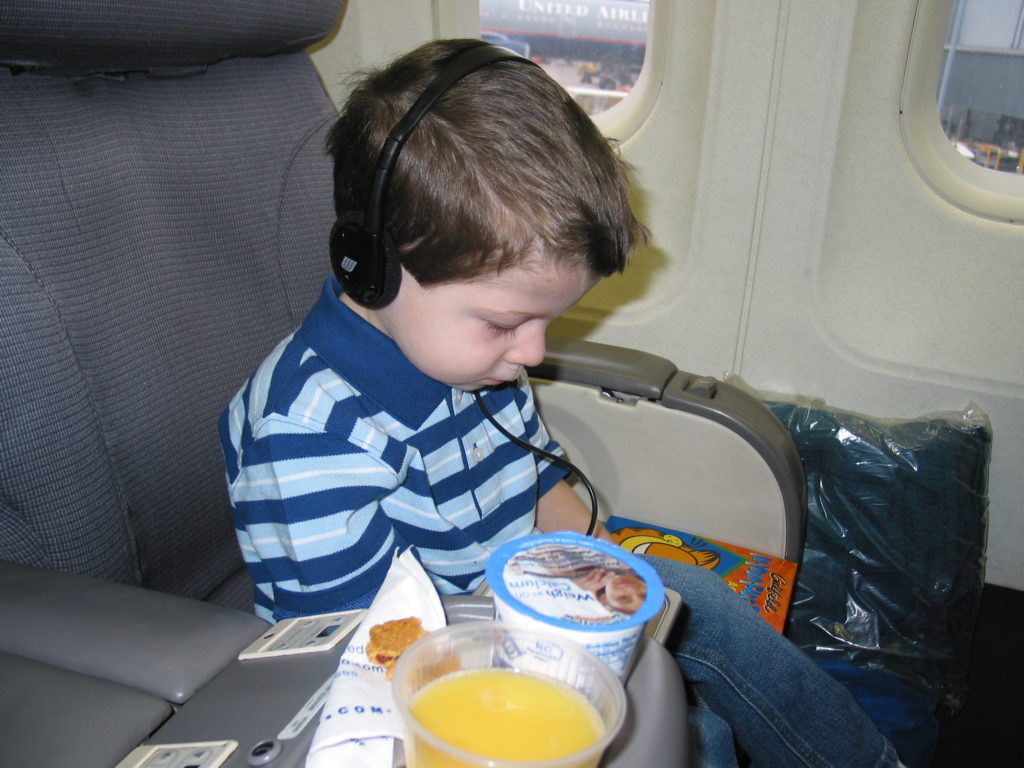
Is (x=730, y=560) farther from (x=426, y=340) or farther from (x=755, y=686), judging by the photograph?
(x=426, y=340)

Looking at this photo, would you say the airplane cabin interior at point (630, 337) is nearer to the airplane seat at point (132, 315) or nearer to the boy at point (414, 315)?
the airplane seat at point (132, 315)

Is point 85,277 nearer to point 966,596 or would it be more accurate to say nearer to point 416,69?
point 416,69

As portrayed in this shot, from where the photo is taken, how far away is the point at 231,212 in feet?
3.47

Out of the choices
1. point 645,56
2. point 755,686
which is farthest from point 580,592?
point 645,56

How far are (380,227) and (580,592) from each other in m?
0.44

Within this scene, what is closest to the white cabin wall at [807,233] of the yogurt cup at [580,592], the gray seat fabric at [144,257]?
the gray seat fabric at [144,257]

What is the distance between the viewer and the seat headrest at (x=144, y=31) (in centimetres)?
80

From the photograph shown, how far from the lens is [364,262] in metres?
→ 0.81

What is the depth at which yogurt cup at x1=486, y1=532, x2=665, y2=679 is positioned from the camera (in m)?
0.48

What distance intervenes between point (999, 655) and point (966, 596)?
21 cm

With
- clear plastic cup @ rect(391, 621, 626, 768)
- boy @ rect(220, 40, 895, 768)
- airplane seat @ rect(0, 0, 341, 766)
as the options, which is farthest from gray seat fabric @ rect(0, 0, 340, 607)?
clear plastic cup @ rect(391, 621, 626, 768)

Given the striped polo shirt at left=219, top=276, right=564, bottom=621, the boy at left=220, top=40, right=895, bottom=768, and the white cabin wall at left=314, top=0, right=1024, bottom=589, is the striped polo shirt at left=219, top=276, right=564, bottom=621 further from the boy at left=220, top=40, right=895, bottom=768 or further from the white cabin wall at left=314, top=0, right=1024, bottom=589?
the white cabin wall at left=314, top=0, right=1024, bottom=589

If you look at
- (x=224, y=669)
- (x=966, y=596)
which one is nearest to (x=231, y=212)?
(x=224, y=669)

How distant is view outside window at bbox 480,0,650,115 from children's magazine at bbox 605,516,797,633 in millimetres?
893
